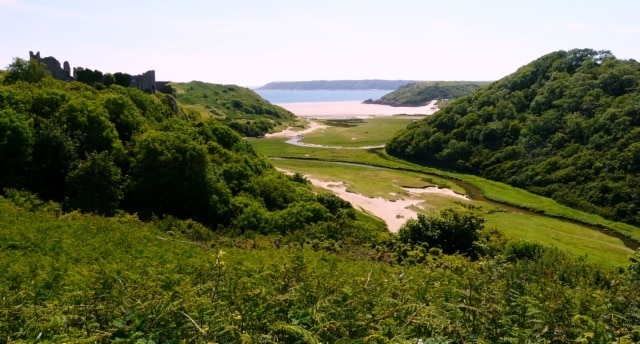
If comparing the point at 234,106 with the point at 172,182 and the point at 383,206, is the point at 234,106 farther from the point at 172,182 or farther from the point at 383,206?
the point at 172,182

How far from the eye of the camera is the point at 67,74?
182ft

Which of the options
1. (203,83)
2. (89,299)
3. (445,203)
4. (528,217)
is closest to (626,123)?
(528,217)

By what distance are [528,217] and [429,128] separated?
4745 centimetres

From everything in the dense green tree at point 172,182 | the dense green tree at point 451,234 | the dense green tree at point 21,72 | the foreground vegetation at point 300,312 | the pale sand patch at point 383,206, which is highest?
the dense green tree at point 21,72

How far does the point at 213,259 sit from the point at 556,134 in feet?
278

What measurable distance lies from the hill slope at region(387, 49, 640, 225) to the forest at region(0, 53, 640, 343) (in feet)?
124

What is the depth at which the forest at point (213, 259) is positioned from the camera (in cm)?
539

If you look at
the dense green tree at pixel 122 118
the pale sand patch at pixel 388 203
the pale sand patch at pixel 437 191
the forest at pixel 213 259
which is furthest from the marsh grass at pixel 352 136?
the dense green tree at pixel 122 118

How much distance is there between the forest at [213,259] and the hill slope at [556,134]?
124 ft

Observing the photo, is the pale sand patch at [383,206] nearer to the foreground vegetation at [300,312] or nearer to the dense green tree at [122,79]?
the dense green tree at [122,79]

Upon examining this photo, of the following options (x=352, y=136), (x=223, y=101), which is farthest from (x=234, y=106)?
(x=352, y=136)

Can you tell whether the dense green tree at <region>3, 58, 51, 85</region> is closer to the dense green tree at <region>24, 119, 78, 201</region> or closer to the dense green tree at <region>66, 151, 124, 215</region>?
the dense green tree at <region>24, 119, 78, 201</region>

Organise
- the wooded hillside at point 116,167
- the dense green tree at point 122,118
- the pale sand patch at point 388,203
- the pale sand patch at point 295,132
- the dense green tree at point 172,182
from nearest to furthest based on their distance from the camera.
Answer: the wooded hillside at point 116,167 → the dense green tree at point 172,182 → the dense green tree at point 122,118 → the pale sand patch at point 388,203 → the pale sand patch at point 295,132

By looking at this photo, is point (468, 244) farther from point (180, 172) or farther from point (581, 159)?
point (581, 159)
